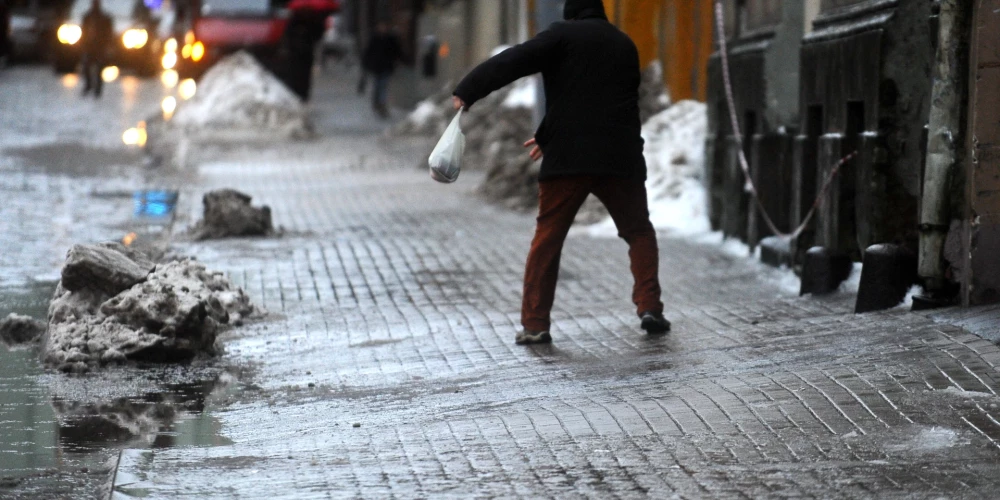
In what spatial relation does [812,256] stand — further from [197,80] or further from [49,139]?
[197,80]

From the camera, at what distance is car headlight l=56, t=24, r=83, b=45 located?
1495 inches

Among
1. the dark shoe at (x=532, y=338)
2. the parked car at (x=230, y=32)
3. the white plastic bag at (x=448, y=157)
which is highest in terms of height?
the parked car at (x=230, y=32)

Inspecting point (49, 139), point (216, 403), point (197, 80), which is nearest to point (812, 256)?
point (216, 403)

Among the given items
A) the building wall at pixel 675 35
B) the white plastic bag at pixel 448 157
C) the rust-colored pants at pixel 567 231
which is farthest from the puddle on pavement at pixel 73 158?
the rust-colored pants at pixel 567 231

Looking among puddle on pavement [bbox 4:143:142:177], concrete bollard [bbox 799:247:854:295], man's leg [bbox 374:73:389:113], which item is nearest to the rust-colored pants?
concrete bollard [bbox 799:247:854:295]

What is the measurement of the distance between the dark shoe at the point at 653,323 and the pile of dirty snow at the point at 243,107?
1661 centimetres

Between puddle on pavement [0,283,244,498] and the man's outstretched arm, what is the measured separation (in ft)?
5.50

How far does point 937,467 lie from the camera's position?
4.71 m

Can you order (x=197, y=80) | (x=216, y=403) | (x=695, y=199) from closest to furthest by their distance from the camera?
(x=216, y=403) → (x=695, y=199) → (x=197, y=80)

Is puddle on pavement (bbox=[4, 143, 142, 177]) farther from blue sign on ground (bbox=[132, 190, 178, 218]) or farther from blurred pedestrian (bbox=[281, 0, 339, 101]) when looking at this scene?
blurred pedestrian (bbox=[281, 0, 339, 101])

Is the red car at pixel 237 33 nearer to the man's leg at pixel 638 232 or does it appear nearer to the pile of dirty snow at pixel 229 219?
the pile of dirty snow at pixel 229 219

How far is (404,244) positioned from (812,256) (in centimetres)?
395

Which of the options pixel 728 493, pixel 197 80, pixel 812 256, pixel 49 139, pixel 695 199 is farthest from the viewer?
pixel 197 80

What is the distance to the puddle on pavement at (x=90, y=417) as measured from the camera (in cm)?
512
